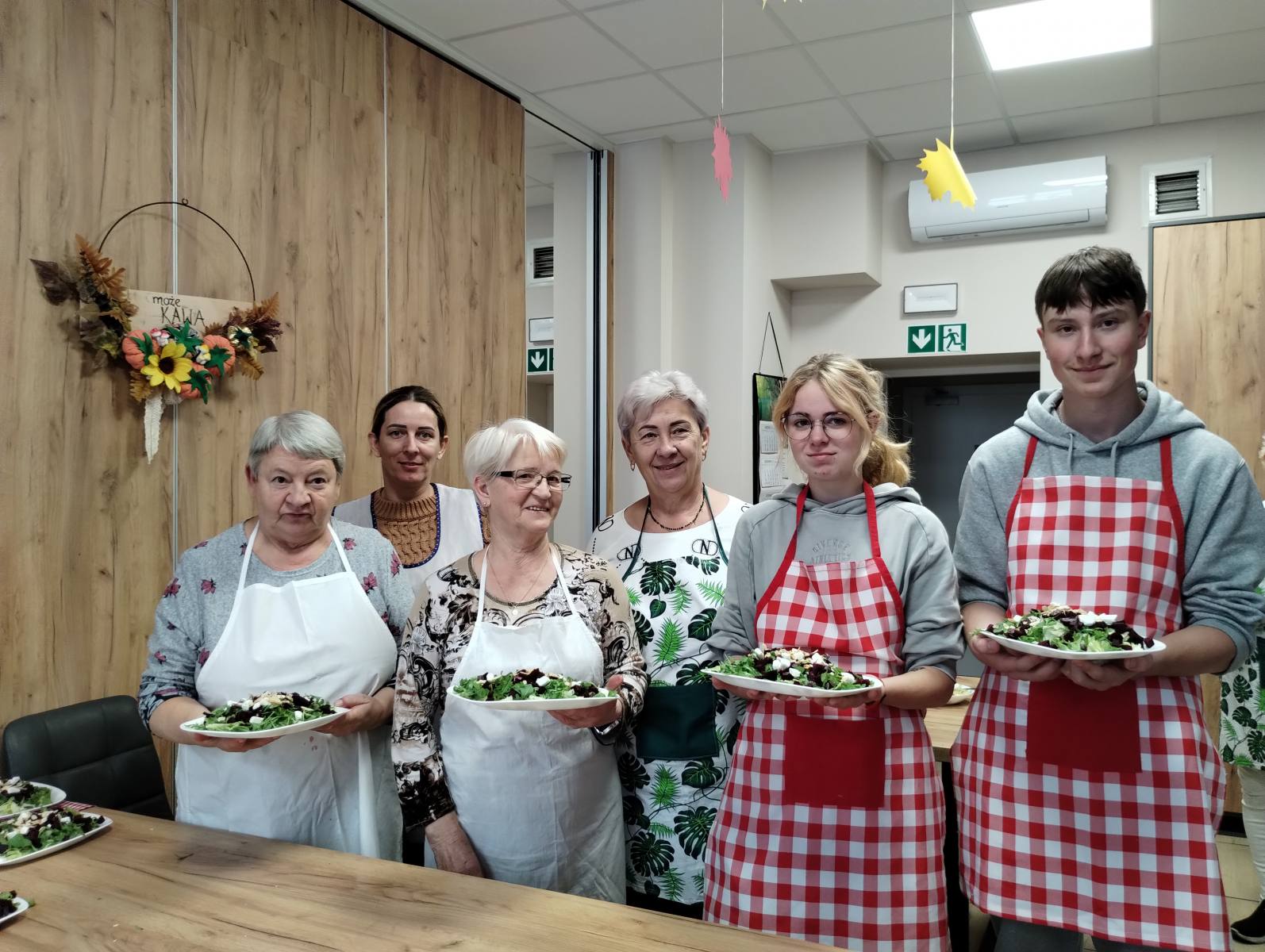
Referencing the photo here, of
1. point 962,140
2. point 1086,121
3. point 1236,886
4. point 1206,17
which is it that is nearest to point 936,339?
point 962,140

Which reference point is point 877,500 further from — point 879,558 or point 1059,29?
point 1059,29

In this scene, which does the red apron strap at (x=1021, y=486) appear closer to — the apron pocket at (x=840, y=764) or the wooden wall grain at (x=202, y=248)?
the apron pocket at (x=840, y=764)

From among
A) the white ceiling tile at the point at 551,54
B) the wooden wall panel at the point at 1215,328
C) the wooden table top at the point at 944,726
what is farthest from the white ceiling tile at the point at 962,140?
the wooden table top at the point at 944,726

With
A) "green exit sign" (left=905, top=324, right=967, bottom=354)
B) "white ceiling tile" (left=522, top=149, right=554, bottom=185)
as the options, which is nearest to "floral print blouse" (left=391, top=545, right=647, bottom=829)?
"white ceiling tile" (left=522, top=149, right=554, bottom=185)

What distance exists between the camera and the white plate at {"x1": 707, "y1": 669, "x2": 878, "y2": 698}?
155cm

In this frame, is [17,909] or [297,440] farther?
[297,440]

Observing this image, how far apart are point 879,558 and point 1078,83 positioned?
131 inches

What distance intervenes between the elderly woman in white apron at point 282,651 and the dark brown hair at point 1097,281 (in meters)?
1.40

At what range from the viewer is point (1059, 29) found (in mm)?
3701

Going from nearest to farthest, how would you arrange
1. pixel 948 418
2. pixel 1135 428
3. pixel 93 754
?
pixel 1135 428, pixel 93 754, pixel 948 418

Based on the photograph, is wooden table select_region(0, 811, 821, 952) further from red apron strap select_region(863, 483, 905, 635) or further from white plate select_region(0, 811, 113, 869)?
red apron strap select_region(863, 483, 905, 635)

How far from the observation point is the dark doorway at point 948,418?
17.9 feet

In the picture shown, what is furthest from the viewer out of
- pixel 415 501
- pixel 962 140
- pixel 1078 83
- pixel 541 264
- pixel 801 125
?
pixel 541 264

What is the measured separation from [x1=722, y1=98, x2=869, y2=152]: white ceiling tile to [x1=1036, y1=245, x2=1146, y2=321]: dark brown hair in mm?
3097
